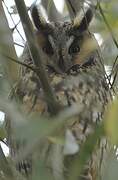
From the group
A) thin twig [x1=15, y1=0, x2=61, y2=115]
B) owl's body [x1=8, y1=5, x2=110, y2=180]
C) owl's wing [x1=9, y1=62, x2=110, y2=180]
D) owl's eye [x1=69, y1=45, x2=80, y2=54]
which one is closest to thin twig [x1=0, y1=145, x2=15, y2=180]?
thin twig [x1=15, y1=0, x2=61, y2=115]

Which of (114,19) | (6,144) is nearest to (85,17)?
(6,144)

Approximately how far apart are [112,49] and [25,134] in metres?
0.85

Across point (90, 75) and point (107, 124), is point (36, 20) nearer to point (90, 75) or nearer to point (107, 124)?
point (90, 75)

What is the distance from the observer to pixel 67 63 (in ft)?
8.21

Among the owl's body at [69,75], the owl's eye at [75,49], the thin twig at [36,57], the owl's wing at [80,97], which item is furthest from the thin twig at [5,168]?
the owl's eye at [75,49]

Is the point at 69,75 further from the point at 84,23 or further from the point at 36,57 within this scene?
the point at 36,57

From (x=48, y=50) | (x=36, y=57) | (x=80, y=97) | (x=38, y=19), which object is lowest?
(x=80, y=97)

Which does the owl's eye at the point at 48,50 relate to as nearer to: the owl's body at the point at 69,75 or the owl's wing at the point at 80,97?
the owl's body at the point at 69,75

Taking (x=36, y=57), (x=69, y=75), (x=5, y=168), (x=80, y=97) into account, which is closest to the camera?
(x=36, y=57)

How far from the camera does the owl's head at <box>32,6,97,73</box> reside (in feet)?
7.97

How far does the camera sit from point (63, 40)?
2.44m

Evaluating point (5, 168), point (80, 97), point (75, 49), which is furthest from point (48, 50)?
point (5, 168)

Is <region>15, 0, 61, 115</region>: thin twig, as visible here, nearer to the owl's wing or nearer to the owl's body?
the owl's wing

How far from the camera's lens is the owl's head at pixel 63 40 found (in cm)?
243
